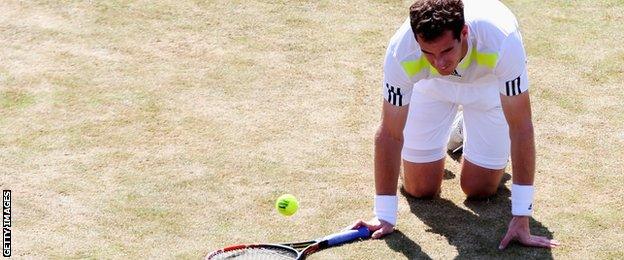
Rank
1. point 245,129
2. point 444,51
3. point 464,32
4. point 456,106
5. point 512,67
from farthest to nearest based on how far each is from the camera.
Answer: point 245,129, point 456,106, point 512,67, point 464,32, point 444,51

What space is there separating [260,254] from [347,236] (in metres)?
0.63

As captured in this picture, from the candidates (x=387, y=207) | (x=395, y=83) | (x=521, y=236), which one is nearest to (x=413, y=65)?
(x=395, y=83)

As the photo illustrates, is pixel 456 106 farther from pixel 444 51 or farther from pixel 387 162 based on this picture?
pixel 444 51

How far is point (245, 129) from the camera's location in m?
8.70

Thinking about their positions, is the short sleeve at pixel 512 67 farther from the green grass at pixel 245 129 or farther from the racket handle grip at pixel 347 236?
the racket handle grip at pixel 347 236

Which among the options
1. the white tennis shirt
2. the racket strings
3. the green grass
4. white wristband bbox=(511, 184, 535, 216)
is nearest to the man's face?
the white tennis shirt

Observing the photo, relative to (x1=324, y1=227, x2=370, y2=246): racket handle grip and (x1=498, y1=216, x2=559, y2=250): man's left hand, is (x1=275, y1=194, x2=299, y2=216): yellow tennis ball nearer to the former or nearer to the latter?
(x1=324, y1=227, x2=370, y2=246): racket handle grip

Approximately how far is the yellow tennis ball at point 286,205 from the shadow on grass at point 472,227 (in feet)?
2.28

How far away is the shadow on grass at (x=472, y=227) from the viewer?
7078 mm

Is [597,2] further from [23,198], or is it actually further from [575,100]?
[23,198]

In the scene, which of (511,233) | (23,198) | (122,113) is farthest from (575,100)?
(23,198)

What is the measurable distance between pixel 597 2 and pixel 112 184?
513cm

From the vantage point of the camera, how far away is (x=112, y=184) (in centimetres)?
797

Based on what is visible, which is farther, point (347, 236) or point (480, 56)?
point (347, 236)
